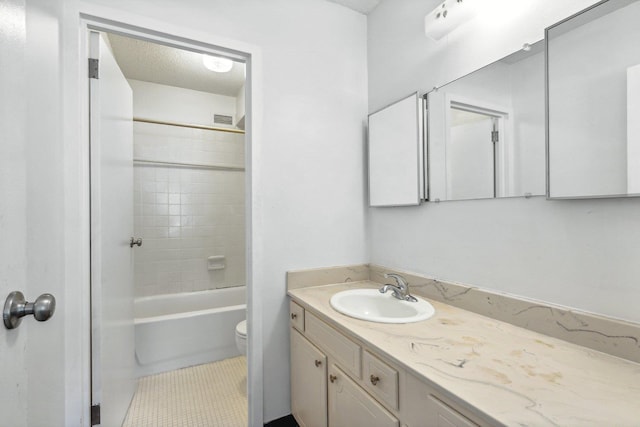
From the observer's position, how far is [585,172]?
0.89 metres

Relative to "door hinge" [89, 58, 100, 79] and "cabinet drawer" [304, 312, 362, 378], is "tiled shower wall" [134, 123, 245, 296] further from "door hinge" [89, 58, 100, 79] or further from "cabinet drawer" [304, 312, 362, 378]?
"cabinet drawer" [304, 312, 362, 378]

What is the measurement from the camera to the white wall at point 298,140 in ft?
5.15

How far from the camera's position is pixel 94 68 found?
131 centimetres

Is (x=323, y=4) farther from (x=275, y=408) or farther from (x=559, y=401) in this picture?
(x=275, y=408)

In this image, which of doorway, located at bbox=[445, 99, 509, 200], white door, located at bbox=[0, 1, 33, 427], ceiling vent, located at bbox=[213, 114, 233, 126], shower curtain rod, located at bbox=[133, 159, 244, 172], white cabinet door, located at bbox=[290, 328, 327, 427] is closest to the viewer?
white door, located at bbox=[0, 1, 33, 427]

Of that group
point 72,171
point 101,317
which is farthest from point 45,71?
point 101,317

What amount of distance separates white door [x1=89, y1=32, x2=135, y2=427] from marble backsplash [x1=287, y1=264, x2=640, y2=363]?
0.91m

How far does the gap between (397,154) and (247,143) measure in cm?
83

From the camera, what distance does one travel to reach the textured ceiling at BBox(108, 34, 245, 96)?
2.22m

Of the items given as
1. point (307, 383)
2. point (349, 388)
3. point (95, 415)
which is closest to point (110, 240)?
point (95, 415)

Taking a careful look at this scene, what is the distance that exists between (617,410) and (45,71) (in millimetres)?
1890

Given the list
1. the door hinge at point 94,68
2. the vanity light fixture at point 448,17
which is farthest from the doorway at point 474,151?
the door hinge at point 94,68

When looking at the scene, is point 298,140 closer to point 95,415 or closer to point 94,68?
point 94,68

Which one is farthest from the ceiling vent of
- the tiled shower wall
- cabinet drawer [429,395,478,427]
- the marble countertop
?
cabinet drawer [429,395,478,427]
